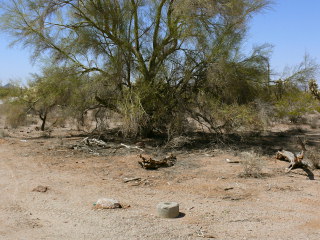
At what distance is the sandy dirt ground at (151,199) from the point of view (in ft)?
20.3

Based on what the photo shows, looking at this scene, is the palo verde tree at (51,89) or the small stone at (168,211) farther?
the palo verde tree at (51,89)

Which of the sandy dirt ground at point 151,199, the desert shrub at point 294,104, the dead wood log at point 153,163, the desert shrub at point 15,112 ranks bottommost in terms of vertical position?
the sandy dirt ground at point 151,199

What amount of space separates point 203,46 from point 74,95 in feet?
17.9

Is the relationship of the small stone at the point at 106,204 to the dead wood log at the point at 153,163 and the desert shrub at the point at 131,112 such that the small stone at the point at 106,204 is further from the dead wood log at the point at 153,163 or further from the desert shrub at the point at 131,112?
the desert shrub at the point at 131,112

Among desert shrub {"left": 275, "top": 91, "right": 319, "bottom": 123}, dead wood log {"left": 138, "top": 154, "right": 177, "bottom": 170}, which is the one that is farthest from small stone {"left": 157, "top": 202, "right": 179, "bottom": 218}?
desert shrub {"left": 275, "top": 91, "right": 319, "bottom": 123}

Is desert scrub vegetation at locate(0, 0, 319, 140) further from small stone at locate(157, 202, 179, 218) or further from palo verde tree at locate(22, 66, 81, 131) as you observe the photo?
small stone at locate(157, 202, 179, 218)

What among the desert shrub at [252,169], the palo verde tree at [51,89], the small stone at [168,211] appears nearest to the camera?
the small stone at [168,211]

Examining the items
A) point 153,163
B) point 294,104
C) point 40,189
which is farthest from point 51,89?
point 294,104

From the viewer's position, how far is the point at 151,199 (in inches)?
318

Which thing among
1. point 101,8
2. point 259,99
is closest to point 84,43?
point 101,8

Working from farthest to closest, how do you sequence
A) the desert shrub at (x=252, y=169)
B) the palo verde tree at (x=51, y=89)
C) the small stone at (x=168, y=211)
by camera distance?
1. the palo verde tree at (x=51, y=89)
2. the desert shrub at (x=252, y=169)
3. the small stone at (x=168, y=211)

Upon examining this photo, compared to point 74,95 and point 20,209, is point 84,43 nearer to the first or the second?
point 74,95

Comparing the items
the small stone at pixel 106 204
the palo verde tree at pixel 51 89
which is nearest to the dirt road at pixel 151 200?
the small stone at pixel 106 204

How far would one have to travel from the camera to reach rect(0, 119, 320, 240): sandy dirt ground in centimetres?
619
